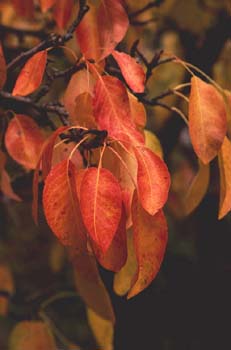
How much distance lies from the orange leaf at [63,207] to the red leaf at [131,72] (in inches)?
7.7

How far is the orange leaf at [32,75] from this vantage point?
1.04 metres

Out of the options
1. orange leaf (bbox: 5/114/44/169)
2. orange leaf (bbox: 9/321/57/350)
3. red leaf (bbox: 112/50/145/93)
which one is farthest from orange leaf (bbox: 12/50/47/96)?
orange leaf (bbox: 9/321/57/350)

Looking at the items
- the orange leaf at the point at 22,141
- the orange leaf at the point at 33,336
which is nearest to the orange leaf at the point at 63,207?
the orange leaf at the point at 22,141

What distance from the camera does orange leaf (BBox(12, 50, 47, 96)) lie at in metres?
1.04

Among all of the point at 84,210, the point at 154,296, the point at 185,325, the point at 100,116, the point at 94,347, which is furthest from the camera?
the point at 94,347

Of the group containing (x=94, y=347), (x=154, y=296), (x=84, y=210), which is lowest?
(x=94, y=347)

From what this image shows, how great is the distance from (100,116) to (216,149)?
0.16 metres

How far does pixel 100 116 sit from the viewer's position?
3.27 feet

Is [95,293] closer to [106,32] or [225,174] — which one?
[225,174]

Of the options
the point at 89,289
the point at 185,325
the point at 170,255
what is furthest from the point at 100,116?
the point at 170,255

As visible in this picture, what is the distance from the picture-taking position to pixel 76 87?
1.12m

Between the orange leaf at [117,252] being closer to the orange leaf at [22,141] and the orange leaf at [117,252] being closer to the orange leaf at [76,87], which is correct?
the orange leaf at [76,87]

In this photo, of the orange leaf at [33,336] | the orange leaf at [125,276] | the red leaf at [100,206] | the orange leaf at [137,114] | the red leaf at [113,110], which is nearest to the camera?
the red leaf at [100,206]

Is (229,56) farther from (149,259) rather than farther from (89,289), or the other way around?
(149,259)
